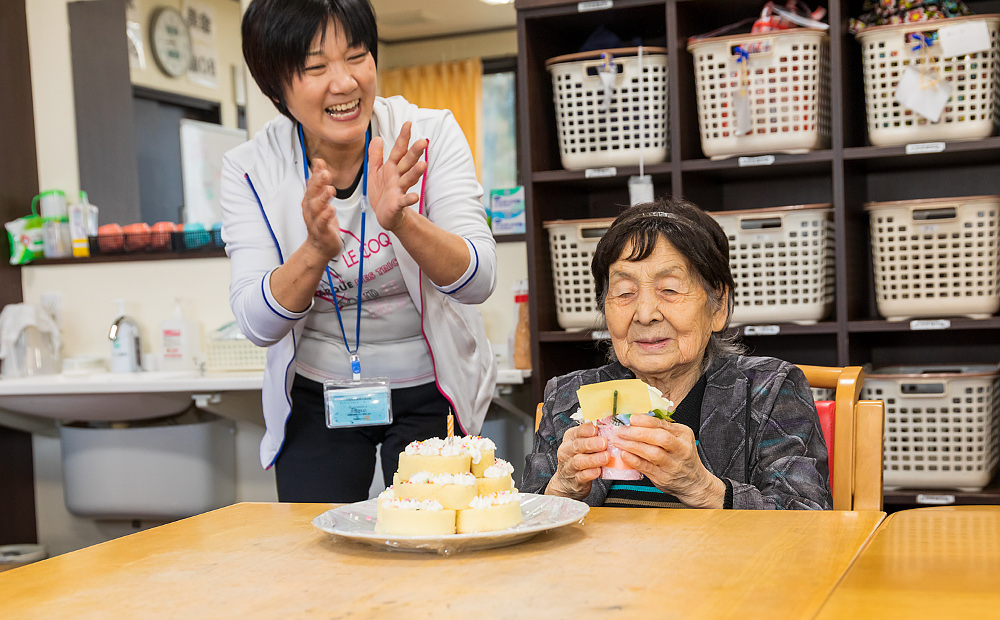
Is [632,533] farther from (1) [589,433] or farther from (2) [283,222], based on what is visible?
(2) [283,222]

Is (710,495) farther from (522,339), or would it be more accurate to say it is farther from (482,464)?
(522,339)

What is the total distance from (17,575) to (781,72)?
230 centimetres

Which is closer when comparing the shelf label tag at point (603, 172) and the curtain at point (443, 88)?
the shelf label tag at point (603, 172)

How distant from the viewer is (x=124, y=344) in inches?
→ 146

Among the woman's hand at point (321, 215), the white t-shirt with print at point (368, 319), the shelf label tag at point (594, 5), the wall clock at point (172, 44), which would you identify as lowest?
the white t-shirt with print at point (368, 319)

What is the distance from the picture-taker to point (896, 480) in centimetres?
271

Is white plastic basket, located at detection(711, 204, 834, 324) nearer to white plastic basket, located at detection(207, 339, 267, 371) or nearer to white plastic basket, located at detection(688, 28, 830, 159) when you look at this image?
white plastic basket, located at detection(688, 28, 830, 159)

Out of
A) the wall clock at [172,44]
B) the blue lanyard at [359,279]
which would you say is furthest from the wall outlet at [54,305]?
the blue lanyard at [359,279]

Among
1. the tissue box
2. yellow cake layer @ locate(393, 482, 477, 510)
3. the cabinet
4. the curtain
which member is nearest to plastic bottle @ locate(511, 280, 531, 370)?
the cabinet

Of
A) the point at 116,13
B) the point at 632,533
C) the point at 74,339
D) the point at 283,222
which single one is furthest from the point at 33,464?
the point at 632,533

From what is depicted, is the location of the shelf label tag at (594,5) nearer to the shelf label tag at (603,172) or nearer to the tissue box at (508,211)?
the shelf label tag at (603,172)

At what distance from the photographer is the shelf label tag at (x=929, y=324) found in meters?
2.61

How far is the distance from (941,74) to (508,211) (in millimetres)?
1476

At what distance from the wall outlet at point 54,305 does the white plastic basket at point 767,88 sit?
8.88ft
